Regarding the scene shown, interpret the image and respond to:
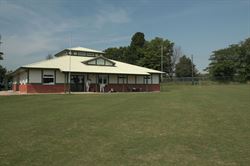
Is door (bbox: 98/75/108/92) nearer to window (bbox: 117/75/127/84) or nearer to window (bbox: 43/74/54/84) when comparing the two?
window (bbox: 117/75/127/84)

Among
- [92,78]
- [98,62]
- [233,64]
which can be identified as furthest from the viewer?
[233,64]

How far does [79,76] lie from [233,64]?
136ft

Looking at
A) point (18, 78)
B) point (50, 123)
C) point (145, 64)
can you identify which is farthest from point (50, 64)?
point (145, 64)

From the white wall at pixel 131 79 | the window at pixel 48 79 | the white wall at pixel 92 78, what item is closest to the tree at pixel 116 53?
the white wall at pixel 131 79

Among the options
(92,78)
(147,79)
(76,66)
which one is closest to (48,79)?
(76,66)

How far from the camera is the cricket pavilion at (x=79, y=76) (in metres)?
29.4

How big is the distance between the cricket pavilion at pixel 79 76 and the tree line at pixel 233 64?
27461 mm

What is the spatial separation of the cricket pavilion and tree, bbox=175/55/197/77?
39.2 meters

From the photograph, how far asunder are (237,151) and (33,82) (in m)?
26.0

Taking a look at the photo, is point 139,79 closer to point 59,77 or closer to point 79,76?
point 79,76

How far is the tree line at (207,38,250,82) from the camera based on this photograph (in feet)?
193

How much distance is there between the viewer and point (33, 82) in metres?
28.9

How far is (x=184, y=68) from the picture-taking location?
3054 inches

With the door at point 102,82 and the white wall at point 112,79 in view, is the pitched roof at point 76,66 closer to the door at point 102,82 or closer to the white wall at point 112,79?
the white wall at point 112,79
